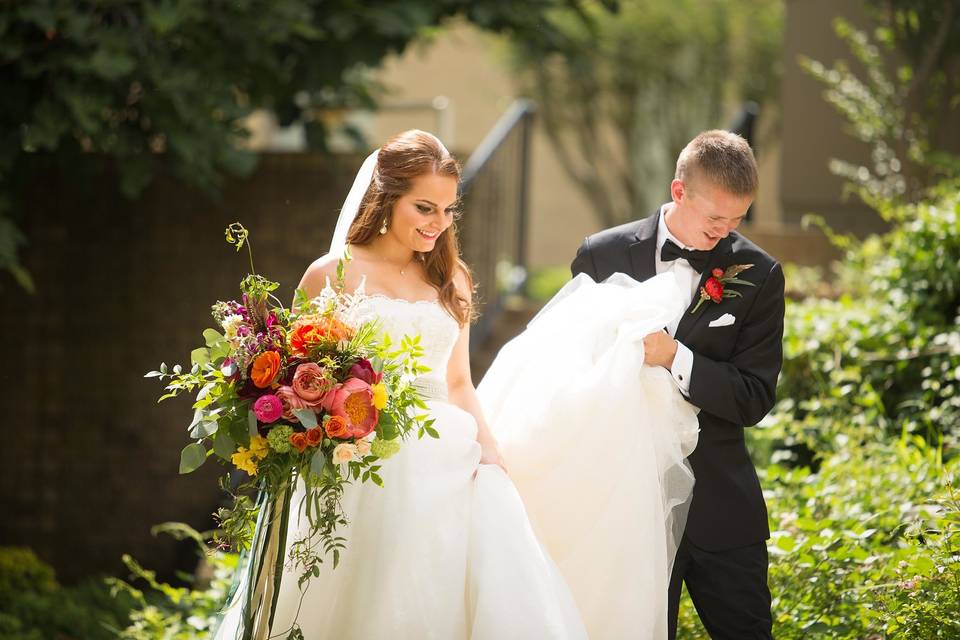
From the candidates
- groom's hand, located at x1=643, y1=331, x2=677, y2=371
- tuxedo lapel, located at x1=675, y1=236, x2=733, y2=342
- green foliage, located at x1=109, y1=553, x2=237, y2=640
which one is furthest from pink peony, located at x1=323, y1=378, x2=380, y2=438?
green foliage, located at x1=109, y1=553, x2=237, y2=640

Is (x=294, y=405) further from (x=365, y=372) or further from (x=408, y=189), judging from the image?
(x=408, y=189)

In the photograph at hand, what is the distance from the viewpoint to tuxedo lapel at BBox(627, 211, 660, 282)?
345 centimetres

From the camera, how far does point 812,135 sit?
340 inches

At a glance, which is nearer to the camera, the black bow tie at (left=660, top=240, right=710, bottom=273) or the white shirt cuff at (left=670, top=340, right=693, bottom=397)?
the white shirt cuff at (left=670, top=340, right=693, bottom=397)

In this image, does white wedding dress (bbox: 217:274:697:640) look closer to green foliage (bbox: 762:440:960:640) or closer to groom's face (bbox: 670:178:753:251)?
groom's face (bbox: 670:178:753:251)

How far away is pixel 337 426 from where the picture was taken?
288cm

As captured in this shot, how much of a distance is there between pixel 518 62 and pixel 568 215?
2.57 meters

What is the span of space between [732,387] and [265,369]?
1.28 metres

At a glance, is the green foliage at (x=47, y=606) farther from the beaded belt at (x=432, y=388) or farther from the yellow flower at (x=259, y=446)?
the yellow flower at (x=259, y=446)

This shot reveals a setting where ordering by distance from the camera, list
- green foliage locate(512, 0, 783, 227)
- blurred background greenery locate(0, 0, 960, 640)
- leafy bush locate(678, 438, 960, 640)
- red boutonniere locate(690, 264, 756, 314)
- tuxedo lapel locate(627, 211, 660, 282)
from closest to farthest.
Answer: red boutonniere locate(690, 264, 756, 314) → tuxedo lapel locate(627, 211, 660, 282) → leafy bush locate(678, 438, 960, 640) → blurred background greenery locate(0, 0, 960, 640) → green foliage locate(512, 0, 783, 227)

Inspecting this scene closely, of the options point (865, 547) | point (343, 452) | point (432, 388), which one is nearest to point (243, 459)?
point (343, 452)

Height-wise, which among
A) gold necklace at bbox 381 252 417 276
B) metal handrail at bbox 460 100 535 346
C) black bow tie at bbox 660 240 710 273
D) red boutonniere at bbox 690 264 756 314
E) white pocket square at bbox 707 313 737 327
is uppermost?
metal handrail at bbox 460 100 535 346

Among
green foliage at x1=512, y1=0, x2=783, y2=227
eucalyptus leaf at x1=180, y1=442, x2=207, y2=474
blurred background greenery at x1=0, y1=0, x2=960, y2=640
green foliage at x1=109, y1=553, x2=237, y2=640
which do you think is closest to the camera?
eucalyptus leaf at x1=180, y1=442, x2=207, y2=474

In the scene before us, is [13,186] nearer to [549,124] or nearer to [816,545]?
[816,545]
